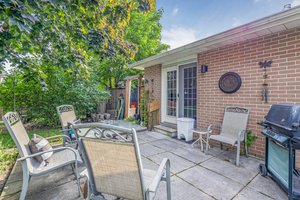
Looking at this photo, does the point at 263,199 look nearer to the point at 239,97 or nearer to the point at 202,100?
the point at 239,97

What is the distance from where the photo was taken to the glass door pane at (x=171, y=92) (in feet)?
17.3

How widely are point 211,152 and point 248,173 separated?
990 mm

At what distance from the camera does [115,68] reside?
10188mm

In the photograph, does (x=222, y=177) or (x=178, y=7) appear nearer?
(x=222, y=177)

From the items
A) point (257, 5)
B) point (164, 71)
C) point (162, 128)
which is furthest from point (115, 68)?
point (257, 5)

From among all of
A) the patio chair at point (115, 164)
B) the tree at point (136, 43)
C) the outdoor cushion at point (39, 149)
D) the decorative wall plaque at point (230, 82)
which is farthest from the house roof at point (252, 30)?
the tree at point (136, 43)

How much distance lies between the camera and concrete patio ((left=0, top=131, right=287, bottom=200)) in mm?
1980

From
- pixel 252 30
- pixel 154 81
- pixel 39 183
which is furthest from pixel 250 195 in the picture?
pixel 154 81

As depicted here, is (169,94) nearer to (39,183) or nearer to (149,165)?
(149,165)

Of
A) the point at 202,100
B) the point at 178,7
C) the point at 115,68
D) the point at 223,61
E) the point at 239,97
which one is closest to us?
the point at 239,97

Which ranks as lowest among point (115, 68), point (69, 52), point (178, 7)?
point (69, 52)

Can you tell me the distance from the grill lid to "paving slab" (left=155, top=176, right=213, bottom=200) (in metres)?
1.36

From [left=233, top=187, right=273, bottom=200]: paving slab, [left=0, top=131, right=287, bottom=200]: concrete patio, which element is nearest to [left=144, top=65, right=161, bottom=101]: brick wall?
[left=0, top=131, right=287, bottom=200]: concrete patio

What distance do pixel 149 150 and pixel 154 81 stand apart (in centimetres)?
316
